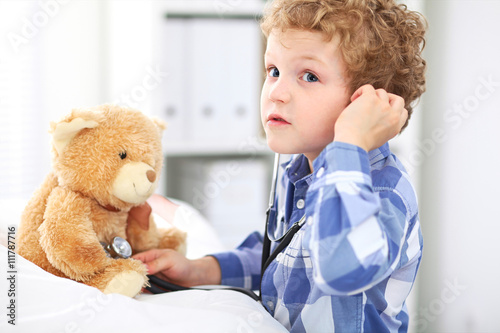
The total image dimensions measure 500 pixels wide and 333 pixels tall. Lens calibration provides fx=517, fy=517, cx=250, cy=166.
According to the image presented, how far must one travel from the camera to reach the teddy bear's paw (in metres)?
0.75

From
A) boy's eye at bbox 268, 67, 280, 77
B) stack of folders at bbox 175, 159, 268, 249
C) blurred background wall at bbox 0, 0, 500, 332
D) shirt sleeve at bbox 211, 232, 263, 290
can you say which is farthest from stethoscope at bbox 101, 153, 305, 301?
stack of folders at bbox 175, 159, 268, 249

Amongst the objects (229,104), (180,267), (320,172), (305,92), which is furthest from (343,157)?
(229,104)

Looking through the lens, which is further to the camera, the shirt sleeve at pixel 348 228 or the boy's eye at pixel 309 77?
the boy's eye at pixel 309 77

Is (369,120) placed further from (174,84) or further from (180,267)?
(174,84)

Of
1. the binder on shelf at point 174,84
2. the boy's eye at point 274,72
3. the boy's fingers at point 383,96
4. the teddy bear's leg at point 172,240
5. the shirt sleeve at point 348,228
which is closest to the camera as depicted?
the shirt sleeve at point 348,228

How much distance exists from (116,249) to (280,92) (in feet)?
1.15

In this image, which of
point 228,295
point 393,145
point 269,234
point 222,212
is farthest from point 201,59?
point 228,295

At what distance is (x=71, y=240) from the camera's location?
74 cm

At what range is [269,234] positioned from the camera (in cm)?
94

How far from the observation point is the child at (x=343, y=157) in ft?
2.06

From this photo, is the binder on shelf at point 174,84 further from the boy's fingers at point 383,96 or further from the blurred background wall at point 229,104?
the boy's fingers at point 383,96

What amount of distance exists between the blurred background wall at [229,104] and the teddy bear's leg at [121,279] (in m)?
0.96

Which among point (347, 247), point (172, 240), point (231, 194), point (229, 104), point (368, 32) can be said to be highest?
point (368, 32)

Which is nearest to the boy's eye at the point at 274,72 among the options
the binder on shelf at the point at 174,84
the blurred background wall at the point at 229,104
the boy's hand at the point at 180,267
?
the boy's hand at the point at 180,267
